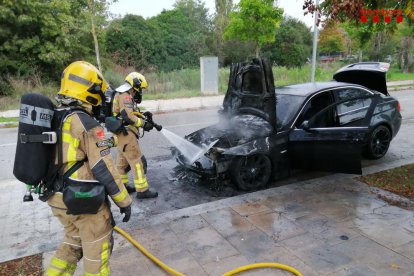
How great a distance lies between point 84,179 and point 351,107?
4824mm

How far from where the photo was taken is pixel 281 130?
534cm

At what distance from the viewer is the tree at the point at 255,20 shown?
14367mm

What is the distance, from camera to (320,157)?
5.16 meters

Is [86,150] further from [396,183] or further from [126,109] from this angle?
[396,183]

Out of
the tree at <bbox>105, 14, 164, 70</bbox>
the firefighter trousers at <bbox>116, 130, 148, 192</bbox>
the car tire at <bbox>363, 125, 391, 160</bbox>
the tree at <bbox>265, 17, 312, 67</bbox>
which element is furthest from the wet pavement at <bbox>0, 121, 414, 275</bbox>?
the tree at <bbox>265, 17, 312, 67</bbox>

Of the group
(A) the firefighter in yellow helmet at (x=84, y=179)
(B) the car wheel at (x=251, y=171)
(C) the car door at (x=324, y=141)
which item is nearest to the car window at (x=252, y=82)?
(C) the car door at (x=324, y=141)

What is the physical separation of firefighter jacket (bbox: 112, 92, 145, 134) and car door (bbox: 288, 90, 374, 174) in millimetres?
2289

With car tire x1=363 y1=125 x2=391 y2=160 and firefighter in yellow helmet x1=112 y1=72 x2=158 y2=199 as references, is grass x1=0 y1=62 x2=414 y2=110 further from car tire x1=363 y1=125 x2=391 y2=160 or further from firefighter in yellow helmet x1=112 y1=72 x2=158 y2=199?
firefighter in yellow helmet x1=112 y1=72 x2=158 y2=199

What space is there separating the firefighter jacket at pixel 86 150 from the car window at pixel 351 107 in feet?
14.1

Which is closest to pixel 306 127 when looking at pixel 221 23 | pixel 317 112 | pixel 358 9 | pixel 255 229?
pixel 317 112

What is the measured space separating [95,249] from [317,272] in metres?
1.97

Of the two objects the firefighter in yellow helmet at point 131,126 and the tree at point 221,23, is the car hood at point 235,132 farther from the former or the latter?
the tree at point 221,23

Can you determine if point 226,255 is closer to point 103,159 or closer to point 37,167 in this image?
point 103,159

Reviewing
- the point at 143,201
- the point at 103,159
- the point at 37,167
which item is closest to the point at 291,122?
the point at 143,201
